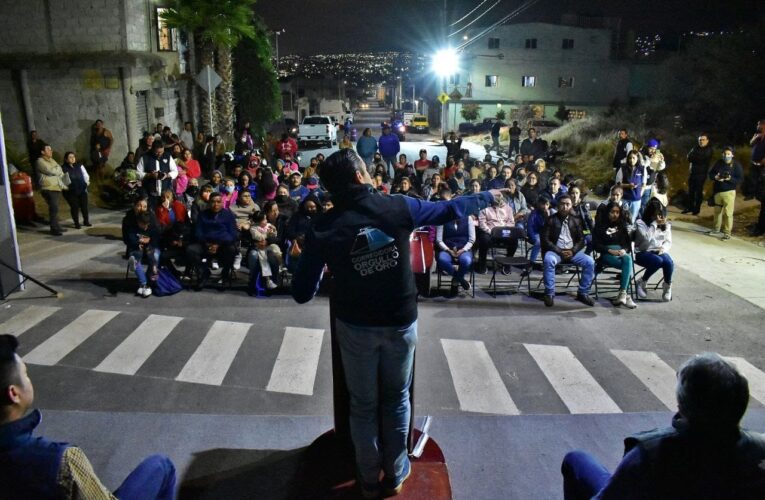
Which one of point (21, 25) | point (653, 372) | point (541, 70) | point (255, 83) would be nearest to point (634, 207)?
point (653, 372)

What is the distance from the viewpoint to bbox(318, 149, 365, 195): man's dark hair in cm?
345

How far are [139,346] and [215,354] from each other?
1.00 meters

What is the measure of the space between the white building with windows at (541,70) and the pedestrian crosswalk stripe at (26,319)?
44751mm

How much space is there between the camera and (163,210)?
10.2m

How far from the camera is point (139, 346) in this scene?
746cm

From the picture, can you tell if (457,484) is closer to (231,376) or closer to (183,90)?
(231,376)

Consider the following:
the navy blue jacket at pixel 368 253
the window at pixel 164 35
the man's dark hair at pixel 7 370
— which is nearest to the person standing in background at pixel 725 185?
the navy blue jacket at pixel 368 253

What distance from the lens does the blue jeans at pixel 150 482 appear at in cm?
310

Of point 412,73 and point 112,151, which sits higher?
point 412,73

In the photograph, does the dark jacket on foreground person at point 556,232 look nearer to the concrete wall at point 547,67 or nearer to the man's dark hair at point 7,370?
the man's dark hair at point 7,370

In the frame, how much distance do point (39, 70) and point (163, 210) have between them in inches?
455

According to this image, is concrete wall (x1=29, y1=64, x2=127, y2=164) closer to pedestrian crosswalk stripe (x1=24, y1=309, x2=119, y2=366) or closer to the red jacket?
the red jacket

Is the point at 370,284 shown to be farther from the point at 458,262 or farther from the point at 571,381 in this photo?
the point at 458,262

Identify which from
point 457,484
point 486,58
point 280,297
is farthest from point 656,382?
point 486,58
